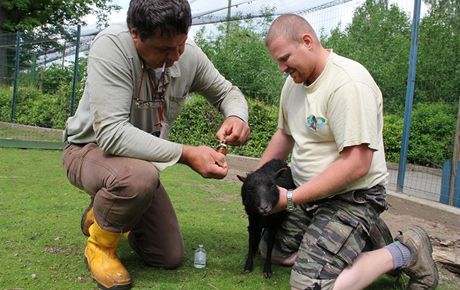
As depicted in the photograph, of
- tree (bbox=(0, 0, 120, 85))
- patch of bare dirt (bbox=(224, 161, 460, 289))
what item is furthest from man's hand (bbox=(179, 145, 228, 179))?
tree (bbox=(0, 0, 120, 85))

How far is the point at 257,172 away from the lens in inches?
138

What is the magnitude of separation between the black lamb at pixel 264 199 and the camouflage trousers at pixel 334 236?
0.34m

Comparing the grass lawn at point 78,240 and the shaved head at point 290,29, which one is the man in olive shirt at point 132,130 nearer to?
the grass lawn at point 78,240

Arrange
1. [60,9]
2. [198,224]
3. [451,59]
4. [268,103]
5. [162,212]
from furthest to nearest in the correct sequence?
[60,9], [268,103], [451,59], [198,224], [162,212]

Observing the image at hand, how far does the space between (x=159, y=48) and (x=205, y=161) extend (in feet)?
2.47

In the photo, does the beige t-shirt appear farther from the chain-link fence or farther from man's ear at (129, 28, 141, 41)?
the chain-link fence

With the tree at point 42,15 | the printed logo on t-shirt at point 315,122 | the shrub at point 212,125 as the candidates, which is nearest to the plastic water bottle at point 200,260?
the printed logo on t-shirt at point 315,122

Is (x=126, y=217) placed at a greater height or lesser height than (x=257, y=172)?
lesser

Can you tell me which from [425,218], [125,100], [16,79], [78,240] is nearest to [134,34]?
[125,100]

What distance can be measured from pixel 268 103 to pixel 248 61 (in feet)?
4.70

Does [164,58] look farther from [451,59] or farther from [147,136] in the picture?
[451,59]

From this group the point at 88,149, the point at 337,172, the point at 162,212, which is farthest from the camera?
the point at 162,212

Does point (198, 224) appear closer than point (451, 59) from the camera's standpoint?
Yes

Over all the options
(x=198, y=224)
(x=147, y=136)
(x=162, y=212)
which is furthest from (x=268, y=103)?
(x=147, y=136)
